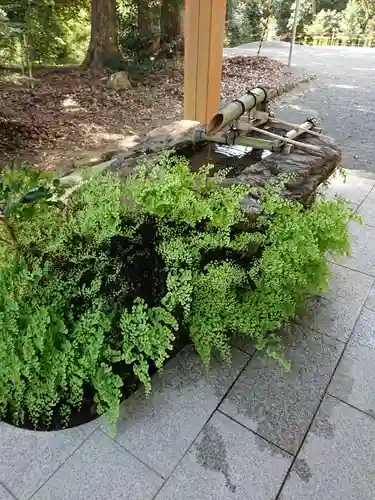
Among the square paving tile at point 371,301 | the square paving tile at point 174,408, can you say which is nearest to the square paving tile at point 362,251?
the square paving tile at point 371,301

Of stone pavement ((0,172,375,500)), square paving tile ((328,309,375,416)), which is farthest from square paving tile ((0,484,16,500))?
square paving tile ((328,309,375,416))

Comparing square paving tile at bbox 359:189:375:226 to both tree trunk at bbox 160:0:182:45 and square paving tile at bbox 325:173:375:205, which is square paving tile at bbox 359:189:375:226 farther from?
tree trunk at bbox 160:0:182:45

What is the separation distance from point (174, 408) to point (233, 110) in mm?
1990

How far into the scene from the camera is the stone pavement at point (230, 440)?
4.62ft

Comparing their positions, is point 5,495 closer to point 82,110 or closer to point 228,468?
point 228,468

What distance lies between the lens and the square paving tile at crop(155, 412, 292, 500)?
1393 mm

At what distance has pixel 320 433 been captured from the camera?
1589mm

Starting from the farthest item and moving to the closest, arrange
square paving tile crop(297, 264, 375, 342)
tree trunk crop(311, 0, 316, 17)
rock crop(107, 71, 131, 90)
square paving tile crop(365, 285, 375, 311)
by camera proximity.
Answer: tree trunk crop(311, 0, 316, 17), rock crop(107, 71, 131, 90), square paving tile crop(365, 285, 375, 311), square paving tile crop(297, 264, 375, 342)

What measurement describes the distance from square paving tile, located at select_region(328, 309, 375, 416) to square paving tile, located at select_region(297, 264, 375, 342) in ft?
0.22

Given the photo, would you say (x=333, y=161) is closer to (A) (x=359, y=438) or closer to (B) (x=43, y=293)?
(A) (x=359, y=438)

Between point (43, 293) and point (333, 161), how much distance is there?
1.95 meters

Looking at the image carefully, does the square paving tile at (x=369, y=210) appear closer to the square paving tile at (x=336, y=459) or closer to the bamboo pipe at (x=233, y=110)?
the bamboo pipe at (x=233, y=110)

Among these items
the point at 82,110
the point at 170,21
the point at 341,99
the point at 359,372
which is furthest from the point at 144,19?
the point at 359,372

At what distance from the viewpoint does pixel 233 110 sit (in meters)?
2.71
